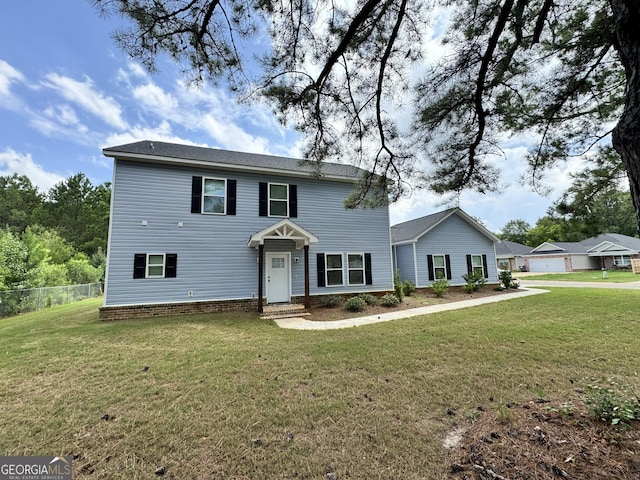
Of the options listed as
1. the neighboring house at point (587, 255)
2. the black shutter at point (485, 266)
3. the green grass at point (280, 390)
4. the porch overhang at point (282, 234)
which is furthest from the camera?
the neighboring house at point (587, 255)

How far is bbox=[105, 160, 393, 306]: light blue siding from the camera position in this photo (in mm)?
8969

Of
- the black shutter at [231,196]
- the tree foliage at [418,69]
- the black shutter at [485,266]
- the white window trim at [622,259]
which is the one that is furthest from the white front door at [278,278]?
the white window trim at [622,259]

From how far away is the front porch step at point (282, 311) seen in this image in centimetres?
896

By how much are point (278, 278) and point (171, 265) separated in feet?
12.6

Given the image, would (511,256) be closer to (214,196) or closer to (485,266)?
(485,266)

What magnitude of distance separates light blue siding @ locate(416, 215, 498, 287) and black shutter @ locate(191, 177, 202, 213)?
11.5m

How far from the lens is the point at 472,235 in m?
16.6

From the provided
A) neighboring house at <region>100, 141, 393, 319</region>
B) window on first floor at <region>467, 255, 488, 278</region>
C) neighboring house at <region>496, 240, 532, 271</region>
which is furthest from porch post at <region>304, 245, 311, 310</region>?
neighboring house at <region>496, 240, 532, 271</region>

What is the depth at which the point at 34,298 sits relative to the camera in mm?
12938

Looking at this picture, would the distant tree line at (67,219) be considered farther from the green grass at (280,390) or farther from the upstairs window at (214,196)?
the green grass at (280,390)

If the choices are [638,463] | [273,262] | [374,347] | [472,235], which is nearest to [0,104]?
[273,262]

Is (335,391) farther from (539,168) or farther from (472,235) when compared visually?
(472,235)

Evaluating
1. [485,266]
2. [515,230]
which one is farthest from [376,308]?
[515,230]

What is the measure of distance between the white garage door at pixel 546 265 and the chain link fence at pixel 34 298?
46.5 metres
